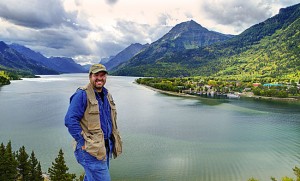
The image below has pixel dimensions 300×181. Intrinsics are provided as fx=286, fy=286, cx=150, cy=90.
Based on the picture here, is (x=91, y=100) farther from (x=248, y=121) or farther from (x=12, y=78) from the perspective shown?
(x=12, y=78)

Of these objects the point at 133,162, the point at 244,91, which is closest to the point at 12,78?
the point at 244,91

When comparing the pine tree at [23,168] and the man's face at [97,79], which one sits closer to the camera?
the man's face at [97,79]

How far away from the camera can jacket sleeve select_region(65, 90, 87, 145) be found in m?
Result: 4.24

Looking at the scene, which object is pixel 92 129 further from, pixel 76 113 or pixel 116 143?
pixel 116 143

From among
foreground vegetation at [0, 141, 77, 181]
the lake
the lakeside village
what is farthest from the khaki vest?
the lakeside village

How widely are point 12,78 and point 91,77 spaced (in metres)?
196

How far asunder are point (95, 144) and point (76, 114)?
1.75 ft

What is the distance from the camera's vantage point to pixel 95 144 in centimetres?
431

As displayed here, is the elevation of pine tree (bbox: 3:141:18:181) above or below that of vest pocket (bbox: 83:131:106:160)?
Answer: below

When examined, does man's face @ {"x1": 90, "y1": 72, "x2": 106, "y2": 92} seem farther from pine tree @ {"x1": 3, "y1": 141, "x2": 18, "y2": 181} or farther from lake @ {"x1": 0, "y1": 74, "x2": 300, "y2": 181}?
lake @ {"x1": 0, "y1": 74, "x2": 300, "y2": 181}

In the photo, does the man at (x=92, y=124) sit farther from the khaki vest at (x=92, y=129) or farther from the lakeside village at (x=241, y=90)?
the lakeside village at (x=241, y=90)

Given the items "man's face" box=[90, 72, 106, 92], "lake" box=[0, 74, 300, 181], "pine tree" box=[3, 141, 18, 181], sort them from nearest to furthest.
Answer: "man's face" box=[90, 72, 106, 92] < "pine tree" box=[3, 141, 18, 181] < "lake" box=[0, 74, 300, 181]

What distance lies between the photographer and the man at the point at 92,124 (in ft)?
14.1

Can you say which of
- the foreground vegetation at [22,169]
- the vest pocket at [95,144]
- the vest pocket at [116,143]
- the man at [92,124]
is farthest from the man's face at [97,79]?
the foreground vegetation at [22,169]
